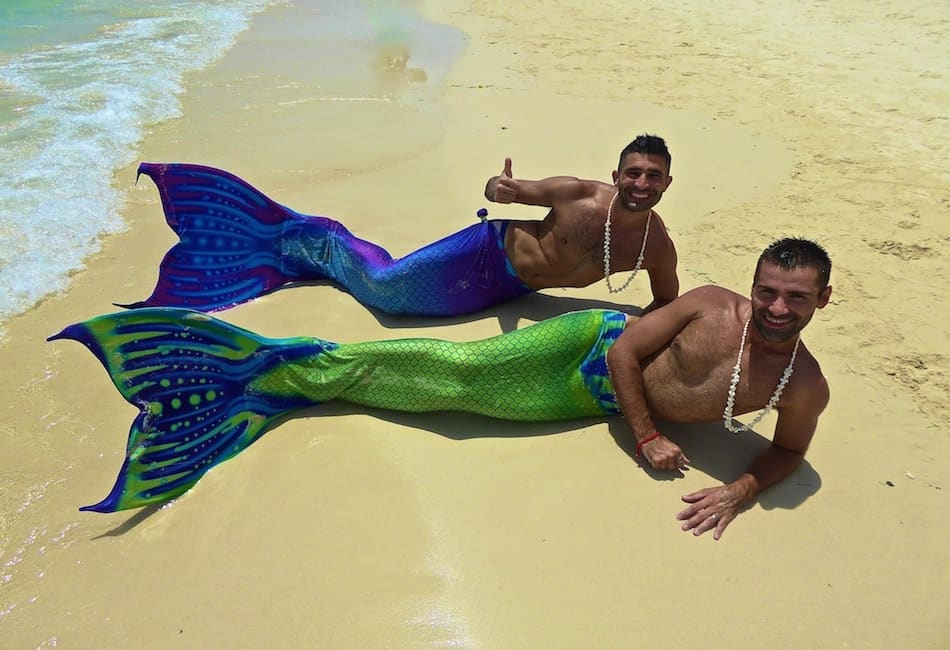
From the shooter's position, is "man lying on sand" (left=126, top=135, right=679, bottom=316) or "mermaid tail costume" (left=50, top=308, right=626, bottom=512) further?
"man lying on sand" (left=126, top=135, right=679, bottom=316)

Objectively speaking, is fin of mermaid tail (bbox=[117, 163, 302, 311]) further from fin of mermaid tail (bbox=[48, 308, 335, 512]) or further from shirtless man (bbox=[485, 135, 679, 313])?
shirtless man (bbox=[485, 135, 679, 313])

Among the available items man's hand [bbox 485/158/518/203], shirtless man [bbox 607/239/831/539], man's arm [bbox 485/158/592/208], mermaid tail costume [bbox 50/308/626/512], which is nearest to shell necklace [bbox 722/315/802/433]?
shirtless man [bbox 607/239/831/539]

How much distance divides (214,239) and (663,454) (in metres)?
2.26

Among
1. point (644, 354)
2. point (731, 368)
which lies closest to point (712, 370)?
point (731, 368)

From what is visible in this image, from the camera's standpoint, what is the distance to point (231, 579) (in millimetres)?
2037

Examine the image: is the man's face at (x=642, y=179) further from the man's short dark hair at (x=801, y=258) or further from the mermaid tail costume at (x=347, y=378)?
the man's short dark hair at (x=801, y=258)

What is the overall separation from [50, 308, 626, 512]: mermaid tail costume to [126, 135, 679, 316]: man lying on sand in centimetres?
56

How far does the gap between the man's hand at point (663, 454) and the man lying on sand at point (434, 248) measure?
919mm

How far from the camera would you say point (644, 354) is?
2.41m

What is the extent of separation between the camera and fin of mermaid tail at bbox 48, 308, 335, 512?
216cm

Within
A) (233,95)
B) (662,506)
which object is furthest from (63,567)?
(233,95)

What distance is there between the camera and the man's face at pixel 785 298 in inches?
80.0

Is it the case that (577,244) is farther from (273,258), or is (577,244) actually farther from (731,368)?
(273,258)

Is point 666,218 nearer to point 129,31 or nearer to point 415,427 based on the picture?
point 415,427
